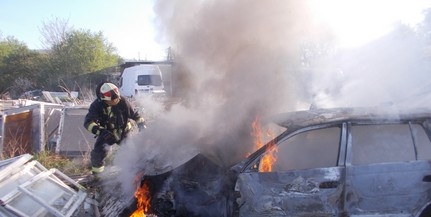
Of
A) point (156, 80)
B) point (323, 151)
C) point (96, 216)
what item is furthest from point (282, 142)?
point (156, 80)

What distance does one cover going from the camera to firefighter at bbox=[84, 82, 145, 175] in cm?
543

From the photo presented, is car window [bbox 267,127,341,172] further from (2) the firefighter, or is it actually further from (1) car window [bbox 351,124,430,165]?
(2) the firefighter

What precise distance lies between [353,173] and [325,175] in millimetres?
255

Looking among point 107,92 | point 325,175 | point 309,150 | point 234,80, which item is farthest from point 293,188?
point 107,92

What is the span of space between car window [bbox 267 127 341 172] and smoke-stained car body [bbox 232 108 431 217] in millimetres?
14

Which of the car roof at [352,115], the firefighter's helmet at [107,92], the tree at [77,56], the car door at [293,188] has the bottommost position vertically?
the car door at [293,188]

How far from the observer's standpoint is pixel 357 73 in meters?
7.17

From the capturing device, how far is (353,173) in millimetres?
3402

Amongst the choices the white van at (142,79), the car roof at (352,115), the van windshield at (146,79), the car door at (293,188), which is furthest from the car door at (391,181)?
the van windshield at (146,79)

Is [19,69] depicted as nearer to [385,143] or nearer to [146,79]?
[146,79]

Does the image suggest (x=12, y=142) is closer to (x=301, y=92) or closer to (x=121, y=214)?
(x=121, y=214)

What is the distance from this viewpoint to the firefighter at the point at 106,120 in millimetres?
5434

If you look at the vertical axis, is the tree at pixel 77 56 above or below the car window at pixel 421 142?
above

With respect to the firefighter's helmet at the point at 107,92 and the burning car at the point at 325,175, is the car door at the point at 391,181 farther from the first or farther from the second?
the firefighter's helmet at the point at 107,92
